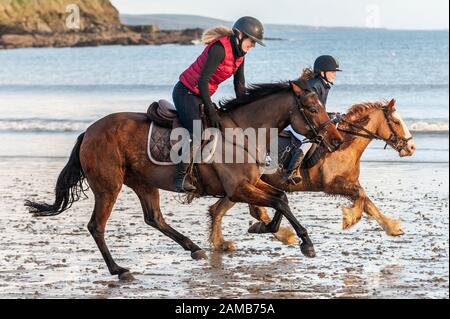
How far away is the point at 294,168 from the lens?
11359mm

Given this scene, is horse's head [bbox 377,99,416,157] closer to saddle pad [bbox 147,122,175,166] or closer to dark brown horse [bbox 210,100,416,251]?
dark brown horse [bbox 210,100,416,251]

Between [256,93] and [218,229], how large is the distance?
178 cm

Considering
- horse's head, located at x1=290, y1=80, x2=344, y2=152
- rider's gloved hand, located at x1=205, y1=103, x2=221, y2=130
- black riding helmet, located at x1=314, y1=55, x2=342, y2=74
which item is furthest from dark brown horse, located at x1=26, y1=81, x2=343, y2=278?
black riding helmet, located at x1=314, y1=55, x2=342, y2=74

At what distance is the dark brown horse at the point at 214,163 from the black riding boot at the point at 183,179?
0.11 metres

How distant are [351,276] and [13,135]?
15.4 metres

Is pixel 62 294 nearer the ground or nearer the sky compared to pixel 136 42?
nearer the sky

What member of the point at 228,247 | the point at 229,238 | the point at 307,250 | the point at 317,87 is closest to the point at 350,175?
the point at 317,87

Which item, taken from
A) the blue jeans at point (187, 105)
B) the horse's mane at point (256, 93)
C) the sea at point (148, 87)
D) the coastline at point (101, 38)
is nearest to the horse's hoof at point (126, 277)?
the blue jeans at point (187, 105)

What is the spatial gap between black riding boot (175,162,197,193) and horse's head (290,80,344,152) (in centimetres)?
111

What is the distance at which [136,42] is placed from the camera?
103812 millimetres

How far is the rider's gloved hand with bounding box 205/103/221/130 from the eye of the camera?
986 cm

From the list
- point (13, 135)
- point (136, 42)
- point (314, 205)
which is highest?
point (314, 205)
